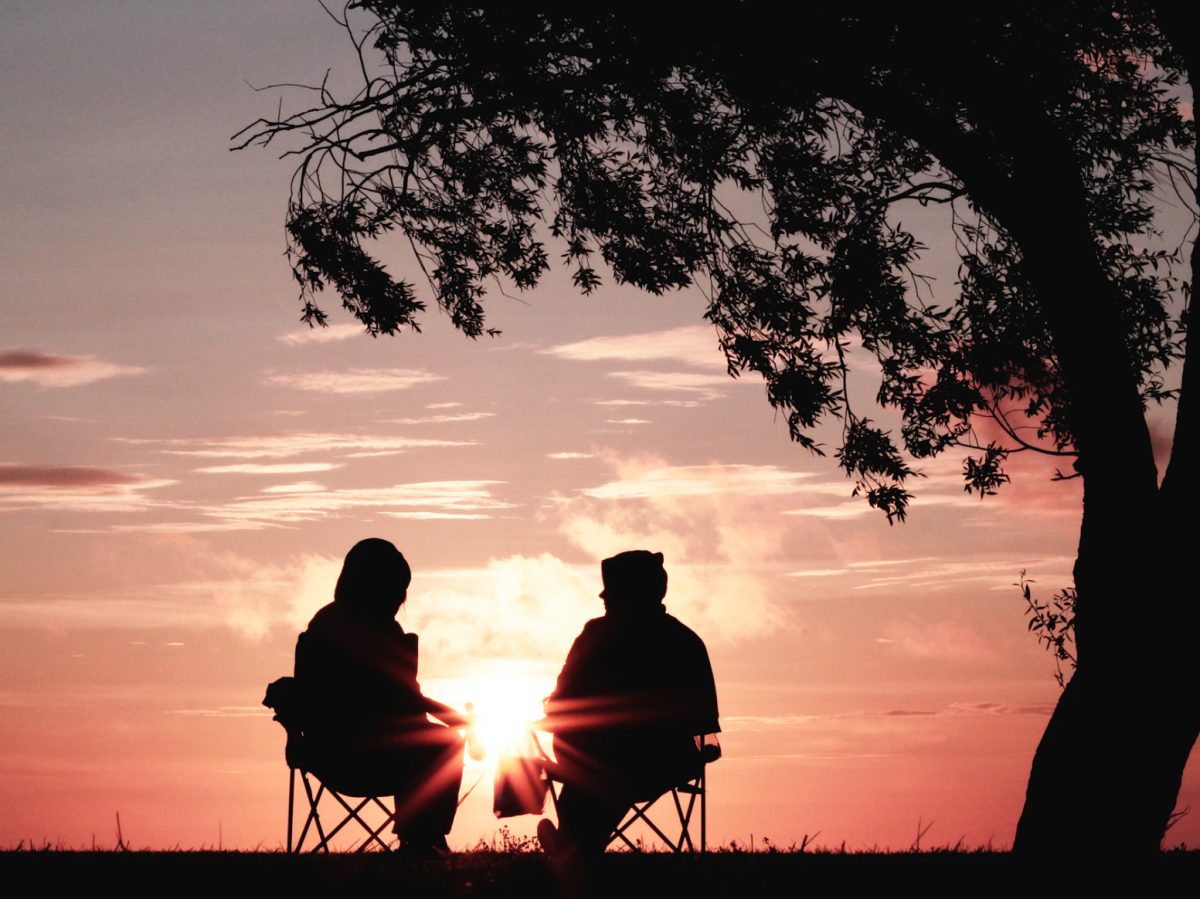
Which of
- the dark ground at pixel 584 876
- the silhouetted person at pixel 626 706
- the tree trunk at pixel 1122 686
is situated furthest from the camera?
the silhouetted person at pixel 626 706

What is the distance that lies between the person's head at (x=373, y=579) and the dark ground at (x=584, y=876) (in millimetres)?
1503

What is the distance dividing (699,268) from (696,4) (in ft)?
9.03

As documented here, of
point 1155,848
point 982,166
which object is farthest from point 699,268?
point 1155,848

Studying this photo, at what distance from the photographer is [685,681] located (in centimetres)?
834

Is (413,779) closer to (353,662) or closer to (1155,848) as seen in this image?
(353,662)

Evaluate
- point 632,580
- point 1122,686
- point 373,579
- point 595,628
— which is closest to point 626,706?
point 595,628

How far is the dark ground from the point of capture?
732 centimetres

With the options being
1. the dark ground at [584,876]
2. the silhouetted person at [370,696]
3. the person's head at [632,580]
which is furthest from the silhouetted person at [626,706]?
the silhouetted person at [370,696]

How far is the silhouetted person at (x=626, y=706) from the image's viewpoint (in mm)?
8258

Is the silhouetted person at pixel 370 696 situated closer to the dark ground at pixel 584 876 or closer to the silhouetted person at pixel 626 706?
the dark ground at pixel 584 876

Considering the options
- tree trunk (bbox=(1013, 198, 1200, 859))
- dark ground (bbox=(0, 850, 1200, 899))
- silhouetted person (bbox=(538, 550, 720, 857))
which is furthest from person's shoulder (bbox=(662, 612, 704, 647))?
tree trunk (bbox=(1013, 198, 1200, 859))

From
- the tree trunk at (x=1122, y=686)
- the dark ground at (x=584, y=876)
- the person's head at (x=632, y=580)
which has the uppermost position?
the person's head at (x=632, y=580)

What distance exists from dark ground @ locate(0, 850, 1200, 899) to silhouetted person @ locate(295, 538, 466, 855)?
0.52 meters

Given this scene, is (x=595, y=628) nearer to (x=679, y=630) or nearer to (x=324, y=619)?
(x=679, y=630)
